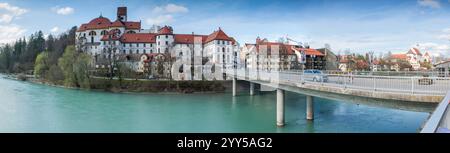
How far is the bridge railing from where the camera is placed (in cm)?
450

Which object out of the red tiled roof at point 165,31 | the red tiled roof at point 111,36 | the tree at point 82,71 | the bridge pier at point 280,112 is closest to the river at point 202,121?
the bridge pier at point 280,112

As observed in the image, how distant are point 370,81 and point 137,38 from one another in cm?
2881

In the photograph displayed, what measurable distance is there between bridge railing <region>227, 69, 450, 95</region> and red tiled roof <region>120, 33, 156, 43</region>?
2214 centimetres

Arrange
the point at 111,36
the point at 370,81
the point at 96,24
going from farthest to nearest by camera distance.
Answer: the point at 96,24 < the point at 111,36 < the point at 370,81

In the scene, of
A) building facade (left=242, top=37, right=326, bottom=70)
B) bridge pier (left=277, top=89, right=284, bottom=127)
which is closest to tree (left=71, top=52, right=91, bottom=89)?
building facade (left=242, top=37, right=326, bottom=70)

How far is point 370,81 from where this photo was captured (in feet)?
21.1

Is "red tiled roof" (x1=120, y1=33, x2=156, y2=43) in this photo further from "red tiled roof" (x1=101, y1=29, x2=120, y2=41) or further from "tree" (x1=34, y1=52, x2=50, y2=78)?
"tree" (x1=34, y1=52, x2=50, y2=78)

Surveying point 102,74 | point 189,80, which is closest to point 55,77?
point 102,74

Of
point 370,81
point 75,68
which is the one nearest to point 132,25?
point 75,68

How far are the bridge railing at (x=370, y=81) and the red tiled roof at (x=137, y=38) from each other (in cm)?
2214

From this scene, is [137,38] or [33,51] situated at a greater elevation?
[137,38]

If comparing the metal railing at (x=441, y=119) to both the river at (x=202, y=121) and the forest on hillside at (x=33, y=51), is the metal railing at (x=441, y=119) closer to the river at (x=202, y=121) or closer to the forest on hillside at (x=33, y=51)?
the river at (x=202, y=121)

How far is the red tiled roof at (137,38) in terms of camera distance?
104ft

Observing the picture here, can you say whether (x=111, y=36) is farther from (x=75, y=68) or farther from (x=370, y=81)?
(x=370, y=81)
